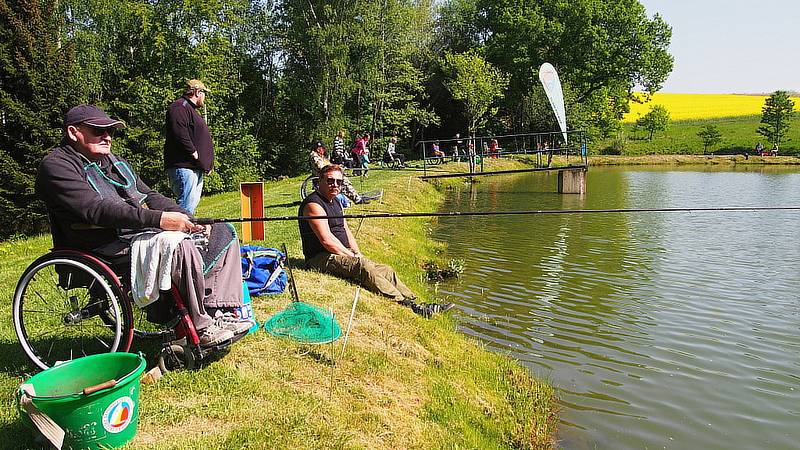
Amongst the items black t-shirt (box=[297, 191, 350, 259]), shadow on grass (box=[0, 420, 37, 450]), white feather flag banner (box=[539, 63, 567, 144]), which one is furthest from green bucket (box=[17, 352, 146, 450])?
white feather flag banner (box=[539, 63, 567, 144])

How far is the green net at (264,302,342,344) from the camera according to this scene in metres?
4.86

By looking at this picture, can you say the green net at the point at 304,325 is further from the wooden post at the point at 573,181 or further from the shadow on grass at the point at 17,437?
the wooden post at the point at 573,181

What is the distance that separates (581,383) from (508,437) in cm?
159

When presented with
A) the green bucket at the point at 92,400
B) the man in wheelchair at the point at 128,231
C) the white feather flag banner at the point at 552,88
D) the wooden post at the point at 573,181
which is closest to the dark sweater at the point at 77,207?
the man in wheelchair at the point at 128,231

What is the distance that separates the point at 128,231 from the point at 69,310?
102 centimetres

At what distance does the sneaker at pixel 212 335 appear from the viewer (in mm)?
3990

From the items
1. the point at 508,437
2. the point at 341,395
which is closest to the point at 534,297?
the point at 508,437

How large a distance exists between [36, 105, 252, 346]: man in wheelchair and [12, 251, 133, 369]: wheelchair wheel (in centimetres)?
15

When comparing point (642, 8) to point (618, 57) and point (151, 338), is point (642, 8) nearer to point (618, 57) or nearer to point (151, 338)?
point (618, 57)

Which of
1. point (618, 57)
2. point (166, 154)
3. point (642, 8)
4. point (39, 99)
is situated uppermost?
point (642, 8)

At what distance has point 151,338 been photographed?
447cm

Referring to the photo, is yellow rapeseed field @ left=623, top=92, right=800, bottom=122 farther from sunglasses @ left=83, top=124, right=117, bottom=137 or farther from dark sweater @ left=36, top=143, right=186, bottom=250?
dark sweater @ left=36, top=143, right=186, bottom=250

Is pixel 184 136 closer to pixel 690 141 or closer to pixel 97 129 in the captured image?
pixel 97 129

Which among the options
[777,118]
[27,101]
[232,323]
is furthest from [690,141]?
[232,323]
